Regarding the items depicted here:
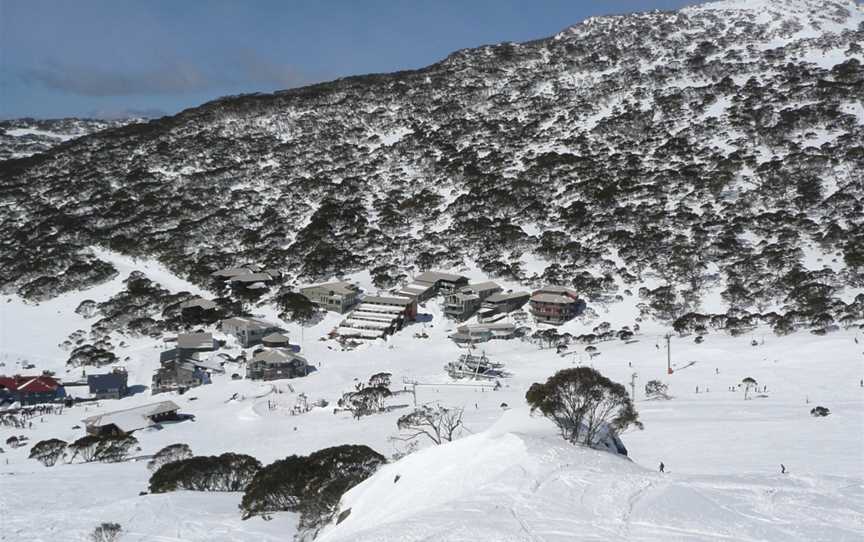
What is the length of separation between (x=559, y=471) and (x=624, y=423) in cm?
938

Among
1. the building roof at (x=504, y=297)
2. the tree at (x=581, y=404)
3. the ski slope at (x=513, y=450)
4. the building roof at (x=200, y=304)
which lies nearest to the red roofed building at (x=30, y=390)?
the ski slope at (x=513, y=450)

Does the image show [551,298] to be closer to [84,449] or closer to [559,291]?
[559,291]

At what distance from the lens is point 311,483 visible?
25609mm

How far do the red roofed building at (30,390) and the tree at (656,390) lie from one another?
4760 centimetres

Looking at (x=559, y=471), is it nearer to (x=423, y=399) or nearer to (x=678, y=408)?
(x=678, y=408)

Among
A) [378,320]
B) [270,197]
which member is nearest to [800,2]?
[270,197]

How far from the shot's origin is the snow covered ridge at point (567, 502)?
1430 centimetres

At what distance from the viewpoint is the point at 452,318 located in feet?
214

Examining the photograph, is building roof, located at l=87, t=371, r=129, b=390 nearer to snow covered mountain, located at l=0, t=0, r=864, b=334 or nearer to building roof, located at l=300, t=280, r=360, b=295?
building roof, located at l=300, t=280, r=360, b=295

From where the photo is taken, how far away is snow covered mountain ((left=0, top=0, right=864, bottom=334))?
71125 millimetres

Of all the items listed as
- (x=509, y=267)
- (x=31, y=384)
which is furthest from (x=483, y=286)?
(x=31, y=384)

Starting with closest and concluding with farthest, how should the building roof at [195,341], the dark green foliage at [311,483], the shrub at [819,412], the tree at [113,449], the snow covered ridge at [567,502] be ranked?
the snow covered ridge at [567,502] → the dark green foliage at [311,483] → the shrub at [819,412] → the tree at [113,449] → the building roof at [195,341]

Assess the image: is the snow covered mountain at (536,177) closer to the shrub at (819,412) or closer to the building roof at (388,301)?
the building roof at (388,301)

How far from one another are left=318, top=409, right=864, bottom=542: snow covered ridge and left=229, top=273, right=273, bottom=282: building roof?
56.3m
